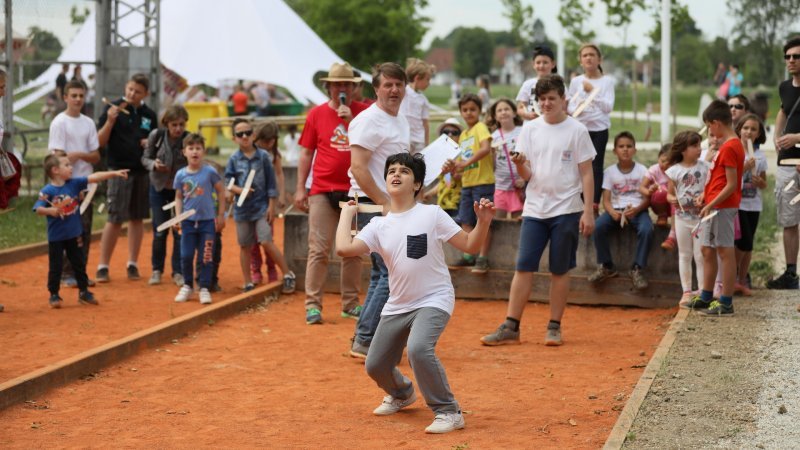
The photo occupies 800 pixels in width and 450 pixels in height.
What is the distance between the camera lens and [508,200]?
12.1 metres

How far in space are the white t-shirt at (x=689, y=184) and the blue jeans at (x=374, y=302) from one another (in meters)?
3.11

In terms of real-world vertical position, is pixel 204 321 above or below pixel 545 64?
below

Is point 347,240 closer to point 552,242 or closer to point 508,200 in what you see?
point 552,242

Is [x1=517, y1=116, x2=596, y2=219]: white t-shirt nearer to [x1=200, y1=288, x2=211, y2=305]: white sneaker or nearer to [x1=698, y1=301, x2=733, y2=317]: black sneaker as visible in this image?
[x1=698, y1=301, x2=733, y2=317]: black sneaker

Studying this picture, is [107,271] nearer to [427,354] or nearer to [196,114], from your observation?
[427,354]

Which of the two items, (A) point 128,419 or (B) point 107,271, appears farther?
(B) point 107,271

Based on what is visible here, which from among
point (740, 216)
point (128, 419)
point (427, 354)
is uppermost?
point (740, 216)

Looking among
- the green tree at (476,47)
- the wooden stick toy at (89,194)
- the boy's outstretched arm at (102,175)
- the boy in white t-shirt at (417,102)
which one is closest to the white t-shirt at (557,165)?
the boy in white t-shirt at (417,102)

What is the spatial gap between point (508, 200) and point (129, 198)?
3.96m

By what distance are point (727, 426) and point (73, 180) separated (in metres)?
6.69

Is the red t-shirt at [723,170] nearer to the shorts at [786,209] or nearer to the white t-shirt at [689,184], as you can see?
the white t-shirt at [689,184]

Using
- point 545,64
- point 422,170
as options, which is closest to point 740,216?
point 545,64

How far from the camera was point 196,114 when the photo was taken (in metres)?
30.9

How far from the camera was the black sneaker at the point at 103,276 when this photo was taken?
12.6 m
